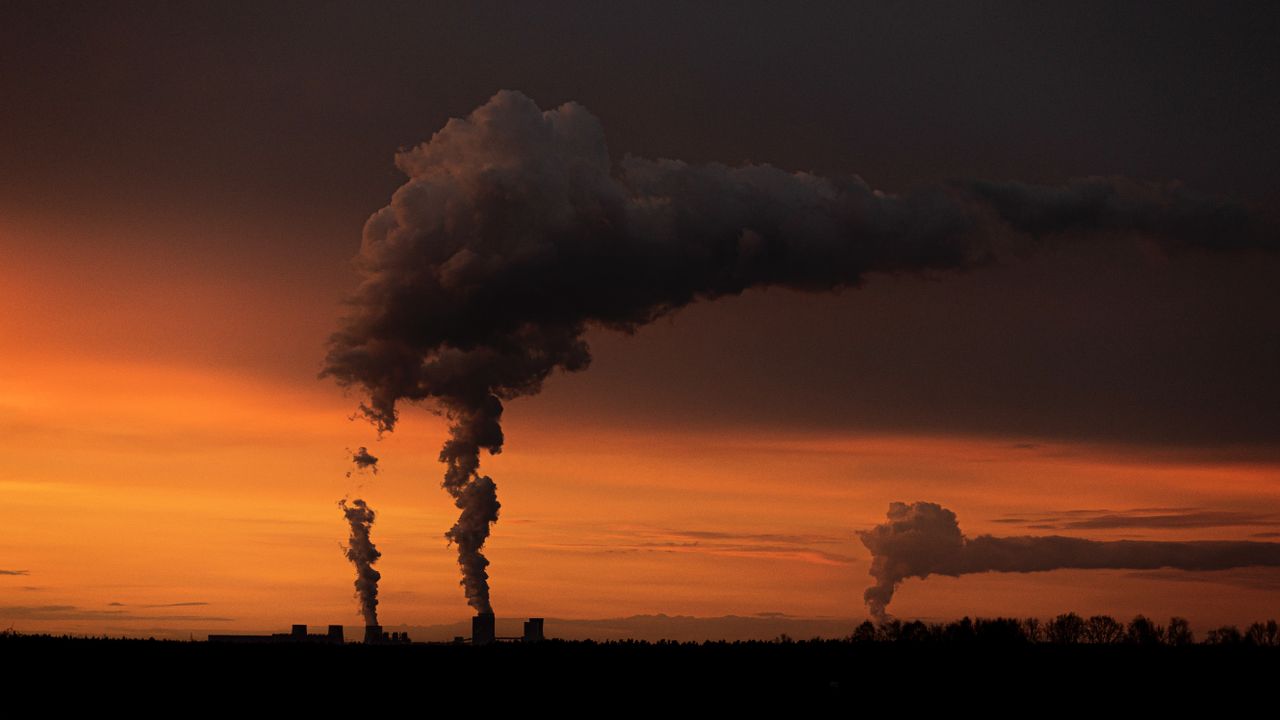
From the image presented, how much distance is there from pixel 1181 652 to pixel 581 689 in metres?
91.9

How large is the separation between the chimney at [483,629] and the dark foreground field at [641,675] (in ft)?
18.1

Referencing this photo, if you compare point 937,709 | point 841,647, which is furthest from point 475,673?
point 841,647

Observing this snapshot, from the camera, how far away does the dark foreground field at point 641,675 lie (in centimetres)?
10362

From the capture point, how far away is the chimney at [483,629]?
176 meters

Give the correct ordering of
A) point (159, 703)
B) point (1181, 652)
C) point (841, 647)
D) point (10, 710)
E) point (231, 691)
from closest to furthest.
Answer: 1. point (10, 710)
2. point (159, 703)
3. point (231, 691)
4. point (1181, 652)
5. point (841, 647)

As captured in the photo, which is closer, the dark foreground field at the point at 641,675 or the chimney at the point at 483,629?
the dark foreground field at the point at 641,675

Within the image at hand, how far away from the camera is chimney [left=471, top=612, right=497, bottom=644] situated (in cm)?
17638

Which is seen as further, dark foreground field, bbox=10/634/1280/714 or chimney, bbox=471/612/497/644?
chimney, bbox=471/612/497/644

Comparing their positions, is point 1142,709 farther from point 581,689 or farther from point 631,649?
point 631,649

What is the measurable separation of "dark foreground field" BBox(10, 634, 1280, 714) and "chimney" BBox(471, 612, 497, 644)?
5.52 meters

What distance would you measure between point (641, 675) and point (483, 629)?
55862mm

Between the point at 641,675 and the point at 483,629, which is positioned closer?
the point at 641,675

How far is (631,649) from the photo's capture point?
178625 millimetres

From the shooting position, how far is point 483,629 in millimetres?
178750
